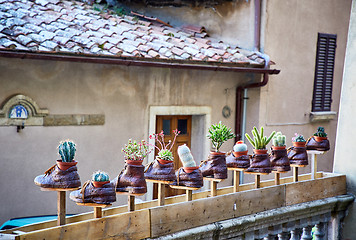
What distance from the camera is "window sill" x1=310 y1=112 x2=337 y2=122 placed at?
10.3 m

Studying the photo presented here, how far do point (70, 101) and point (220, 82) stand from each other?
2837 millimetres

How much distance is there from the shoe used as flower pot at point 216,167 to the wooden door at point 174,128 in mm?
3992

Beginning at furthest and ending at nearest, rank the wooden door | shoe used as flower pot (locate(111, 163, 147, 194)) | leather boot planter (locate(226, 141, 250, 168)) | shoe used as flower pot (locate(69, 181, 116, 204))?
the wooden door → leather boot planter (locate(226, 141, 250, 168)) → shoe used as flower pot (locate(111, 163, 147, 194)) → shoe used as flower pot (locate(69, 181, 116, 204))

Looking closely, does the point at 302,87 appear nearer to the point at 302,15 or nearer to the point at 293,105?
the point at 293,105

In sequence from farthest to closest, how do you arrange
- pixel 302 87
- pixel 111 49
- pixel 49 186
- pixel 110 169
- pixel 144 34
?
pixel 302 87, pixel 144 34, pixel 110 169, pixel 111 49, pixel 49 186

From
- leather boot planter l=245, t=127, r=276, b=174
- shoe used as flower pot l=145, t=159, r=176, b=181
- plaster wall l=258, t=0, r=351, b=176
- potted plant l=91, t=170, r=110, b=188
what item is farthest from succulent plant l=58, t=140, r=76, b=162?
plaster wall l=258, t=0, r=351, b=176

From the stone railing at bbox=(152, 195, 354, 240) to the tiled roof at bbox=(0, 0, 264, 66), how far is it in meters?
3.34

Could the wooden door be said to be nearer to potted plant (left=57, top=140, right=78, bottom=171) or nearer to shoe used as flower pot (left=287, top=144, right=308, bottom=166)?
shoe used as flower pot (left=287, top=144, right=308, bottom=166)

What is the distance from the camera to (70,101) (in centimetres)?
712

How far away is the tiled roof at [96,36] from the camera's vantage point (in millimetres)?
6605

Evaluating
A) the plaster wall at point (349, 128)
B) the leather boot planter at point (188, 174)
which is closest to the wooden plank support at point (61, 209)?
the leather boot planter at point (188, 174)

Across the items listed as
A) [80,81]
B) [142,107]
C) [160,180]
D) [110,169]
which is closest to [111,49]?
[80,81]

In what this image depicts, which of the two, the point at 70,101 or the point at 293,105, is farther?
the point at 293,105

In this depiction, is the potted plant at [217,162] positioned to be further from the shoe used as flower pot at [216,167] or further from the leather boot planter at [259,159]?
the leather boot planter at [259,159]
